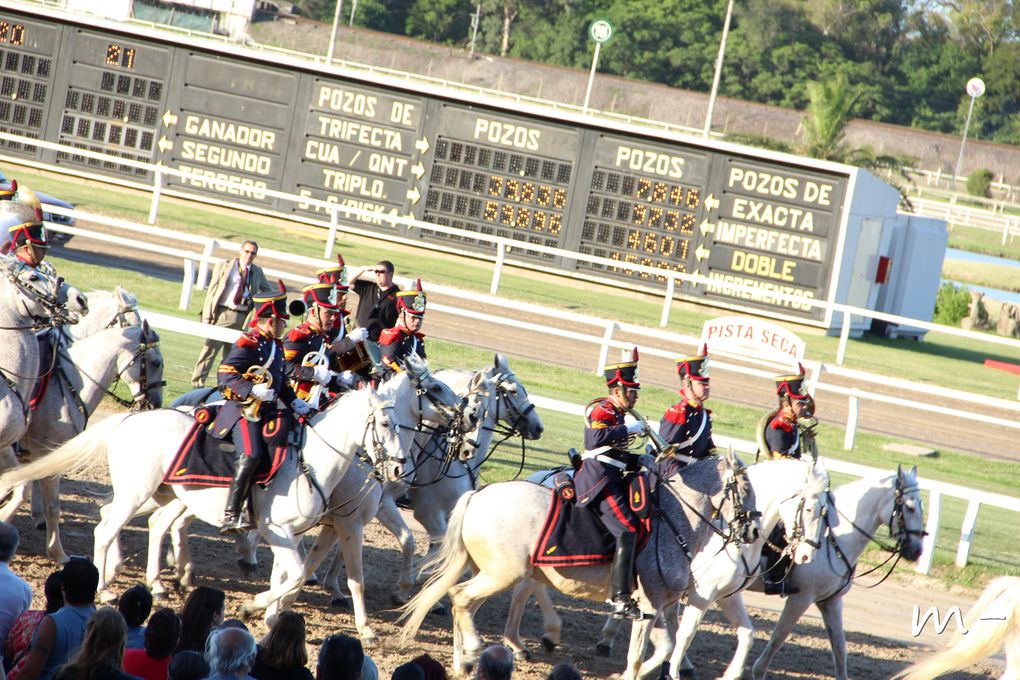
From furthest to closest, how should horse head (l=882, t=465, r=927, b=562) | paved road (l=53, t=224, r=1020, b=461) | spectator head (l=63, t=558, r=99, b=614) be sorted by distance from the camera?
paved road (l=53, t=224, r=1020, b=461) < horse head (l=882, t=465, r=927, b=562) < spectator head (l=63, t=558, r=99, b=614)

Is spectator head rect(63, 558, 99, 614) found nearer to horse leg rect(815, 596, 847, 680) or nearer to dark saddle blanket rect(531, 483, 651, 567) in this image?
dark saddle blanket rect(531, 483, 651, 567)

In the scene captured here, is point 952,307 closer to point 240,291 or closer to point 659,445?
point 240,291

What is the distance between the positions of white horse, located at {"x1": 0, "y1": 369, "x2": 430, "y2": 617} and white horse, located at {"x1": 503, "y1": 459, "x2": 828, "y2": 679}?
1.77m

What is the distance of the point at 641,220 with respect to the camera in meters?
28.9

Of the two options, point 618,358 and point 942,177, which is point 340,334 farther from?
point 942,177

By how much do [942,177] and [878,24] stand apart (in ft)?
84.8

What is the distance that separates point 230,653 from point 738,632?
186 inches

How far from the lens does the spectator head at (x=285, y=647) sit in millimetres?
5164

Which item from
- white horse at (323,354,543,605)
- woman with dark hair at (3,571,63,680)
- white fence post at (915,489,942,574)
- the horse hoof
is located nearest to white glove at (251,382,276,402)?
white horse at (323,354,543,605)

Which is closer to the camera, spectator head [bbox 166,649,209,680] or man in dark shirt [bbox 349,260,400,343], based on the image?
spectator head [bbox 166,649,209,680]

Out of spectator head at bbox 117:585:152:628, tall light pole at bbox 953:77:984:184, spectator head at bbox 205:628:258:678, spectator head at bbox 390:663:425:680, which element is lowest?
spectator head at bbox 117:585:152:628

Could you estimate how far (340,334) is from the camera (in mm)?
10219

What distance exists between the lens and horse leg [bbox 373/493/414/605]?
9.55 metres

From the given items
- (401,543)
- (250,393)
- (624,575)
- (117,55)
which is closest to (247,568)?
(401,543)
